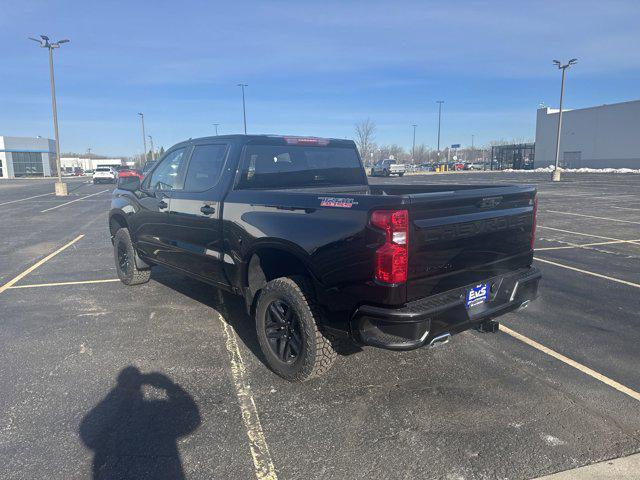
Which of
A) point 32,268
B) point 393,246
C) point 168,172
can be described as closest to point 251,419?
point 393,246

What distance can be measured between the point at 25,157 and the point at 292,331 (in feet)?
283

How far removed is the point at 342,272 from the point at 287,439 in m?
1.12

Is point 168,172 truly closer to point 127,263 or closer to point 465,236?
point 127,263

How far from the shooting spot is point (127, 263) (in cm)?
648

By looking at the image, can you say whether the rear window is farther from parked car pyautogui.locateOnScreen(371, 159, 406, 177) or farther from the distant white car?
parked car pyautogui.locateOnScreen(371, 159, 406, 177)

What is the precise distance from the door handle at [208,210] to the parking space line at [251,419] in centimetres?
127

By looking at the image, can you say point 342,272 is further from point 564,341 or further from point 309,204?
point 564,341

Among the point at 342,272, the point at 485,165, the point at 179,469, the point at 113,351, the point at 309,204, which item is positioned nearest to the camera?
the point at 179,469

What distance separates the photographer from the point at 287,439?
294cm

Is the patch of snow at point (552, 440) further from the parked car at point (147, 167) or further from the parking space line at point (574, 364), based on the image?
the parked car at point (147, 167)

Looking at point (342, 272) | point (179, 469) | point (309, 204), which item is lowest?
point (179, 469)

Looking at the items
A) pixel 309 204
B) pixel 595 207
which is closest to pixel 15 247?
pixel 309 204

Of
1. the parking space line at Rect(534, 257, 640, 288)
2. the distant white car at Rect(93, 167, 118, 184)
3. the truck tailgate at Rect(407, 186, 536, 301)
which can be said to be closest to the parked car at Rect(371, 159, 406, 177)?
the distant white car at Rect(93, 167, 118, 184)

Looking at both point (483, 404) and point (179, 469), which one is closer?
point (179, 469)
